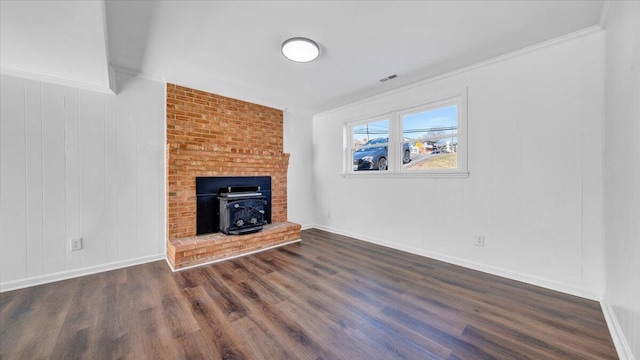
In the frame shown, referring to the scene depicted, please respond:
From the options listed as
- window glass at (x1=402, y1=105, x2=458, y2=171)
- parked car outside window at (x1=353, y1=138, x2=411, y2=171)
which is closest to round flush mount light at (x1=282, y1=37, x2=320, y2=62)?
window glass at (x1=402, y1=105, x2=458, y2=171)

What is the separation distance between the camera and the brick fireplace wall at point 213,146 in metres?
3.14

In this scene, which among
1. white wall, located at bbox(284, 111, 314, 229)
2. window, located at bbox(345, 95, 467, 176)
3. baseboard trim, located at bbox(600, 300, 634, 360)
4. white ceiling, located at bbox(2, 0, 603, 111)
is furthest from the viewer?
white wall, located at bbox(284, 111, 314, 229)

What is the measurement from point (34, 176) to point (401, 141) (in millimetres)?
4241

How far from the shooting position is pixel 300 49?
2301 millimetres

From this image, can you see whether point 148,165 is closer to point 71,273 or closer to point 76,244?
point 76,244

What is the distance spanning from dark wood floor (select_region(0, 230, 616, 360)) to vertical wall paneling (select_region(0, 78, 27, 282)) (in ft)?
1.00

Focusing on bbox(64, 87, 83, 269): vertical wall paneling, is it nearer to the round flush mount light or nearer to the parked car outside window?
the round flush mount light

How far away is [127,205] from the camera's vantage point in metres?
2.88

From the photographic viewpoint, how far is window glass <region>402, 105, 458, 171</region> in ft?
9.68

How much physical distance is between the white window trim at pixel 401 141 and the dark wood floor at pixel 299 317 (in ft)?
3.89

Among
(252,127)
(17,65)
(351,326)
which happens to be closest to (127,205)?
(17,65)

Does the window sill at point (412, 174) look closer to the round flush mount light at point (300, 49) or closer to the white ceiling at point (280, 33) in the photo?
the white ceiling at point (280, 33)

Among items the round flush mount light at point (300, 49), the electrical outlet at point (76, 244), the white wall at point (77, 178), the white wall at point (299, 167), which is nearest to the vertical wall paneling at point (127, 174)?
the white wall at point (77, 178)

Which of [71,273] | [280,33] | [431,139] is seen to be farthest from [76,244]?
[431,139]
